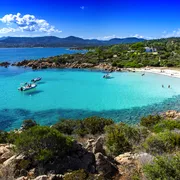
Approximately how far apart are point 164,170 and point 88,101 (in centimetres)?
2574

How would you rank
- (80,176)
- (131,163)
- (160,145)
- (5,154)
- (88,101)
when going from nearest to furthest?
(80,176) < (131,163) < (5,154) < (160,145) < (88,101)

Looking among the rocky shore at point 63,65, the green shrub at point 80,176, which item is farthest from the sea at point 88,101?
the rocky shore at point 63,65

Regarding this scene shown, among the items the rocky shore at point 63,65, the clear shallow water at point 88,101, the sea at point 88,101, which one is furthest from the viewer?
the rocky shore at point 63,65

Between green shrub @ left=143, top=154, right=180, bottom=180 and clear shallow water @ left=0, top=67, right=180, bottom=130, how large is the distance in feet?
54.5

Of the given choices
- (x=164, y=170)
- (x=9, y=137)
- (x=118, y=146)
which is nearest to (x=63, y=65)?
(x=9, y=137)

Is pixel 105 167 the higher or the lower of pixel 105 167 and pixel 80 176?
the lower

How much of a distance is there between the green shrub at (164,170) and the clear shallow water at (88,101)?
654 inches

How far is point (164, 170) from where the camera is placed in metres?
6.39

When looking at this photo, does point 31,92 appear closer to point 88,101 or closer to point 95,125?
point 88,101

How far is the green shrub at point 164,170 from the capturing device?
629cm

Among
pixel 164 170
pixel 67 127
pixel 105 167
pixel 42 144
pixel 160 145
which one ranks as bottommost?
pixel 67 127

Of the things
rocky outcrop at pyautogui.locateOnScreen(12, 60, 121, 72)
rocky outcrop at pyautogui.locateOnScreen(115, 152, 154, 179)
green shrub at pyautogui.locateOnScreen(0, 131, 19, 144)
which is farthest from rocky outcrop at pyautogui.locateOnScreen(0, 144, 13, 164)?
rocky outcrop at pyautogui.locateOnScreen(12, 60, 121, 72)

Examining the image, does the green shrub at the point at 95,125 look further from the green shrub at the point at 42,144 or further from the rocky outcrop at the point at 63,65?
the rocky outcrop at the point at 63,65

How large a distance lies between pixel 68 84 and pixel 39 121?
75.8 ft
